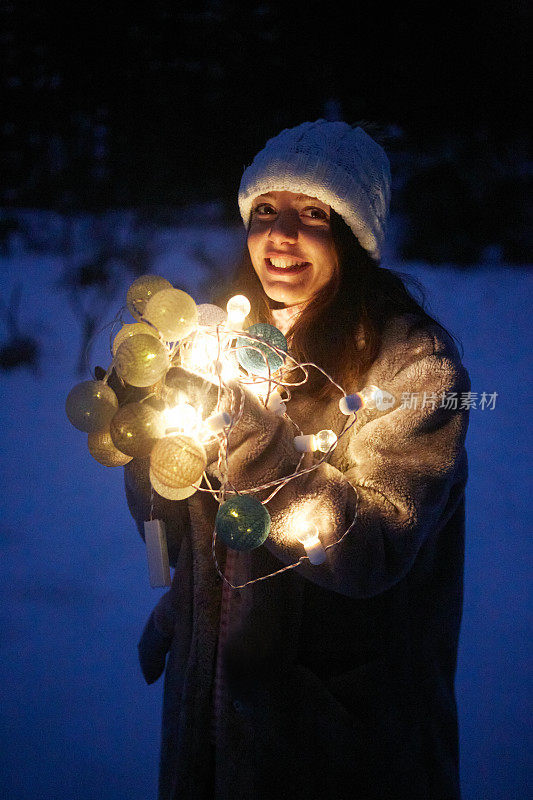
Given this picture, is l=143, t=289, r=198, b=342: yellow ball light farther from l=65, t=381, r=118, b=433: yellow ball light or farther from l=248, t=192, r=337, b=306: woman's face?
l=248, t=192, r=337, b=306: woman's face

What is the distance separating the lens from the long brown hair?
962 millimetres

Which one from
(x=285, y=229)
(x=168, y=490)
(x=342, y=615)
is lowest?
(x=342, y=615)

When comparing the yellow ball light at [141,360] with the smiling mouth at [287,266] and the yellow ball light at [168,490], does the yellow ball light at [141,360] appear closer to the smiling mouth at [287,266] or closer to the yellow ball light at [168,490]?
the yellow ball light at [168,490]

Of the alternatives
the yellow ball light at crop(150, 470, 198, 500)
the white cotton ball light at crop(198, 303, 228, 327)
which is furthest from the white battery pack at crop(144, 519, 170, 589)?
the white cotton ball light at crop(198, 303, 228, 327)

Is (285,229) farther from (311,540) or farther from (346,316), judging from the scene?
(311,540)

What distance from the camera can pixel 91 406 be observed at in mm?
654

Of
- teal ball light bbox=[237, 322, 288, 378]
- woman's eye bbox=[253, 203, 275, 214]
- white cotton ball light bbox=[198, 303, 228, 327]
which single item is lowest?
teal ball light bbox=[237, 322, 288, 378]

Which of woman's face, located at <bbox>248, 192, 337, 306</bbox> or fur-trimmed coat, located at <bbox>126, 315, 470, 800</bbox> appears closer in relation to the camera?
fur-trimmed coat, located at <bbox>126, 315, 470, 800</bbox>

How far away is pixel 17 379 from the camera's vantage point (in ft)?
7.36

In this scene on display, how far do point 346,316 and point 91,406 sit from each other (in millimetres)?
557

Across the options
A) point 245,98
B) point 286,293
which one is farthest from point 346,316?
point 245,98

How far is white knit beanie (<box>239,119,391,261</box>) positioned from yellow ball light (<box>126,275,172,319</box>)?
1.18ft

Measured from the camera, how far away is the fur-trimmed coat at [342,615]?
2.35 ft

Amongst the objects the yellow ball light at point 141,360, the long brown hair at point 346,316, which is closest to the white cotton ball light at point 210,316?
the yellow ball light at point 141,360
